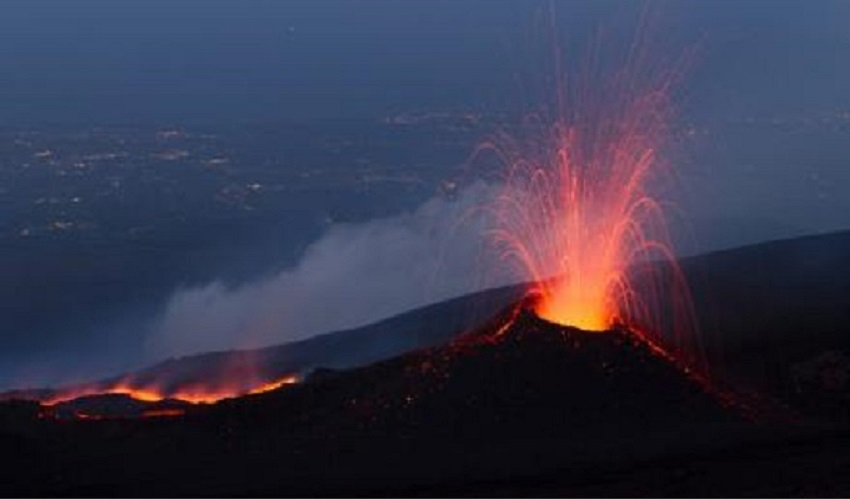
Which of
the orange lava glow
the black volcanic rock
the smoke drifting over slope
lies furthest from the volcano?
the smoke drifting over slope

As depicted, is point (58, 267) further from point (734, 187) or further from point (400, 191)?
point (734, 187)

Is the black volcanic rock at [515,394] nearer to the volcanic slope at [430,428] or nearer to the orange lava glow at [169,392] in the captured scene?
the volcanic slope at [430,428]

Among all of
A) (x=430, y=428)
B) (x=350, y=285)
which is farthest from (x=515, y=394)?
(x=350, y=285)

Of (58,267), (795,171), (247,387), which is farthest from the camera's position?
(795,171)

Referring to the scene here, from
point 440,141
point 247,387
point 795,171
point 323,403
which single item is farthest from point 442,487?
point 440,141

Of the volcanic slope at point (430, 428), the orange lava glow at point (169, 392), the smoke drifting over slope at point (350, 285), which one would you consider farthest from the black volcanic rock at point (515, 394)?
the smoke drifting over slope at point (350, 285)

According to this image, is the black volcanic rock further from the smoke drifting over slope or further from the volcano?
the smoke drifting over slope
